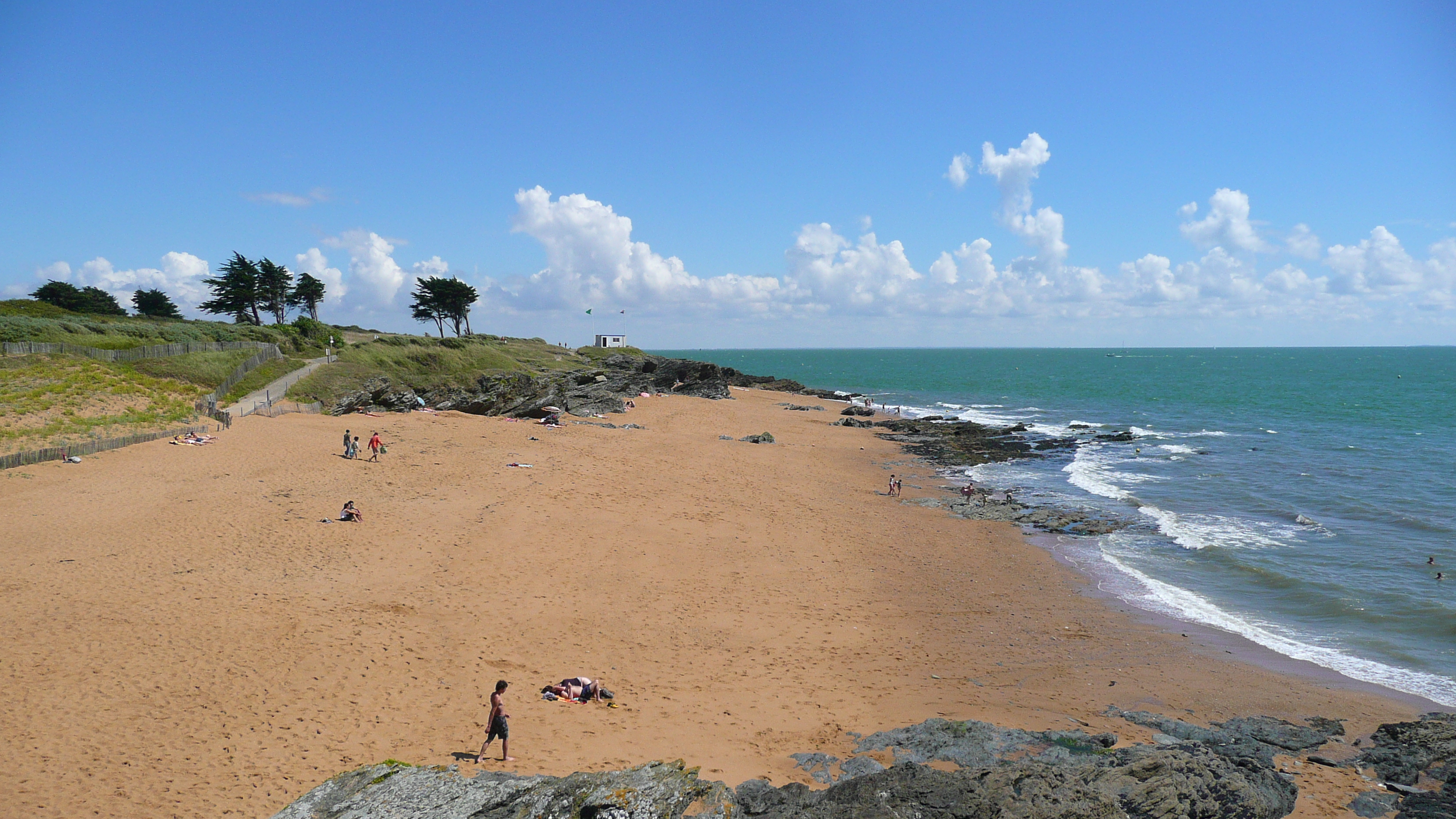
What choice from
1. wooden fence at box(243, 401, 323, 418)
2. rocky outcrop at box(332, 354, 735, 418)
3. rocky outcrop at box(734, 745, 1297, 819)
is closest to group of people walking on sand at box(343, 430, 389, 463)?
wooden fence at box(243, 401, 323, 418)

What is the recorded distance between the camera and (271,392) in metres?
42.9

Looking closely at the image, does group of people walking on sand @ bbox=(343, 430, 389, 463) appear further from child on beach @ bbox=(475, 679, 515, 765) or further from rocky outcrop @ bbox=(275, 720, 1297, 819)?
rocky outcrop @ bbox=(275, 720, 1297, 819)

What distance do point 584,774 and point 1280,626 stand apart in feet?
60.1

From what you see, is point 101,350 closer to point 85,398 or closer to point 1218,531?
point 85,398

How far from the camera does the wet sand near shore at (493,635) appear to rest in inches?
420

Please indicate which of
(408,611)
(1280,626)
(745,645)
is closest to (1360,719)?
Answer: (1280,626)

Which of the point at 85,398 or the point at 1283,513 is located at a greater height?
the point at 85,398

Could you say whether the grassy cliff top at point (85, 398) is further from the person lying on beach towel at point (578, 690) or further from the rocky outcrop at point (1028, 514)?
the rocky outcrop at point (1028, 514)

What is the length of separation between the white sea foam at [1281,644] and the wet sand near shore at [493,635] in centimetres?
136

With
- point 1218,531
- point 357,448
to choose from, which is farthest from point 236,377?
point 1218,531

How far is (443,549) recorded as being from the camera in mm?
19875

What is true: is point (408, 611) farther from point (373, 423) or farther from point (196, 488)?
point (373, 423)

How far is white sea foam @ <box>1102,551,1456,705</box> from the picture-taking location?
48.4 ft

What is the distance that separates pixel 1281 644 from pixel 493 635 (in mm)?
18184
